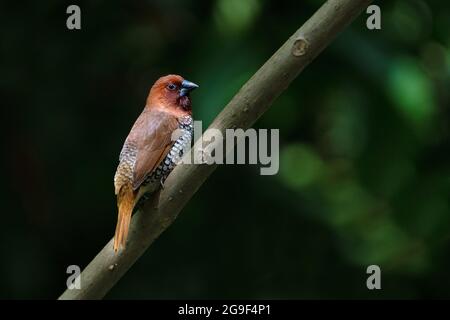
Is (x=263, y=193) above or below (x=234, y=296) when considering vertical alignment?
above

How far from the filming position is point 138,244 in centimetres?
376

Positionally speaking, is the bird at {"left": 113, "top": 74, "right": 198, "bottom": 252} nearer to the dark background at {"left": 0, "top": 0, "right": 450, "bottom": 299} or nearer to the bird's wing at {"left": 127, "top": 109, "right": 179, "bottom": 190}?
the bird's wing at {"left": 127, "top": 109, "right": 179, "bottom": 190}

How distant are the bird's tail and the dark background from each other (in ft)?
6.38

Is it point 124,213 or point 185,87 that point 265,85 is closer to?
point 124,213

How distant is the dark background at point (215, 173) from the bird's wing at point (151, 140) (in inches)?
55.1

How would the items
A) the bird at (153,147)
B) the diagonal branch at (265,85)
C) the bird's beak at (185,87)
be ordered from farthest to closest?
1. the bird's beak at (185,87)
2. the bird at (153,147)
3. the diagonal branch at (265,85)

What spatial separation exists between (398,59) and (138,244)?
8.35ft

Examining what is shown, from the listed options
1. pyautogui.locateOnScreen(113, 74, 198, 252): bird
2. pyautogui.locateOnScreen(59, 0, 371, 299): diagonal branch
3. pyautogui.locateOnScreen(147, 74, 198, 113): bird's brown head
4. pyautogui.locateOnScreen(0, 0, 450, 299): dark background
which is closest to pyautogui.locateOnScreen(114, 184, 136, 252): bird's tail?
pyautogui.locateOnScreen(113, 74, 198, 252): bird

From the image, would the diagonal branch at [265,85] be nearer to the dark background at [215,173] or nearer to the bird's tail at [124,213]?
the bird's tail at [124,213]

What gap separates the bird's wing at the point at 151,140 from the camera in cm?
397

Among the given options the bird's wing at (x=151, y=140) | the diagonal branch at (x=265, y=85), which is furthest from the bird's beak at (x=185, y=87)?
the diagonal branch at (x=265, y=85)

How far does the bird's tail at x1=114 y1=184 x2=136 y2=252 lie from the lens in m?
3.66

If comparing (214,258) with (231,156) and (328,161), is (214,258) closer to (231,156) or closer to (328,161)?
(328,161)

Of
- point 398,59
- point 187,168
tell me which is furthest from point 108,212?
point 187,168
